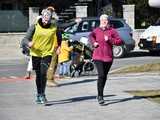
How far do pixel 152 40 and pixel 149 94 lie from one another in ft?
44.0

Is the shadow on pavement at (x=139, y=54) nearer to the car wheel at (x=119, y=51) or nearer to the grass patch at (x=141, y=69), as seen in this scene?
the car wheel at (x=119, y=51)

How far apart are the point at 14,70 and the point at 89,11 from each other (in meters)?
17.3

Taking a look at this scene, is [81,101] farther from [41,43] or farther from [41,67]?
[41,43]

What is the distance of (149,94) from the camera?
14578mm

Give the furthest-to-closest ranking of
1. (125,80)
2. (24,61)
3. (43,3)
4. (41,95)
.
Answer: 1. (43,3)
2. (24,61)
3. (125,80)
4. (41,95)

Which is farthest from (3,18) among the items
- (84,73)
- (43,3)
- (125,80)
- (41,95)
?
(41,95)

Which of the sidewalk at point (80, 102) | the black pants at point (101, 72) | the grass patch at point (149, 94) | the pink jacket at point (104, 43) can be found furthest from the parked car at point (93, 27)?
the black pants at point (101, 72)

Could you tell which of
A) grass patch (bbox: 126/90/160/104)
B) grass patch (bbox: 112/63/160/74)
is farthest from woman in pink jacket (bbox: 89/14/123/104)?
grass patch (bbox: 112/63/160/74)

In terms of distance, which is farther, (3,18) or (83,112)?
(3,18)

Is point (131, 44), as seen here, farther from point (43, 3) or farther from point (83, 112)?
point (83, 112)

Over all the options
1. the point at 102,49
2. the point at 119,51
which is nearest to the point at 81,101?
the point at 102,49

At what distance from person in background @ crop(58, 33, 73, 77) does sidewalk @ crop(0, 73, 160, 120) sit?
111cm

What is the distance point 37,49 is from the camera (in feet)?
42.1

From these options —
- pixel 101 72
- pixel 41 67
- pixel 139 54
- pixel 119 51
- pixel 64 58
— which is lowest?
pixel 139 54
